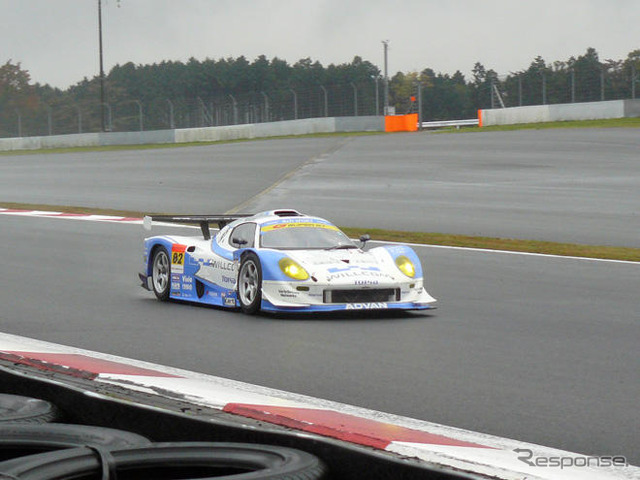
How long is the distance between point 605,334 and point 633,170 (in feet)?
63.8

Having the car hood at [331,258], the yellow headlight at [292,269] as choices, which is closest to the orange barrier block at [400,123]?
the car hood at [331,258]

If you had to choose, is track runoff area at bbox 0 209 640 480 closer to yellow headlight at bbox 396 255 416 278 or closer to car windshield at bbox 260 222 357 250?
car windshield at bbox 260 222 357 250

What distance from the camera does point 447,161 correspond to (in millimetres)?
32812

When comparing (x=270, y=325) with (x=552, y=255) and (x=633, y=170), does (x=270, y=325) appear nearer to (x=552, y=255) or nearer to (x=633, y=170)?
(x=552, y=255)

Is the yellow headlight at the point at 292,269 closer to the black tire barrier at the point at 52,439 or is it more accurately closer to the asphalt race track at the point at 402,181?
the black tire barrier at the point at 52,439

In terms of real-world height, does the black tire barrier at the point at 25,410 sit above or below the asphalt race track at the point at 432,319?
above

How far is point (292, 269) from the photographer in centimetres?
1075

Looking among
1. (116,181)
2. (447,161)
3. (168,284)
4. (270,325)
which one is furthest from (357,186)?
(270,325)

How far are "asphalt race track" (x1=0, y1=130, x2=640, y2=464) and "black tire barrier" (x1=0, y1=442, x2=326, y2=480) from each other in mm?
2158

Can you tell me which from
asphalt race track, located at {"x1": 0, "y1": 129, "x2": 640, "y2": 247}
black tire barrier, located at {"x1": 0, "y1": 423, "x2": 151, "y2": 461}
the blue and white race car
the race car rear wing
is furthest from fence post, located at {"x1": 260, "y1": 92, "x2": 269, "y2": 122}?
black tire barrier, located at {"x1": 0, "y1": 423, "x2": 151, "y2": 461}

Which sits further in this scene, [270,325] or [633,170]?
[633,170]

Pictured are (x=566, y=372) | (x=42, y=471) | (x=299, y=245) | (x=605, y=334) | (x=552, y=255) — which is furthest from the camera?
(x=552, y=255)

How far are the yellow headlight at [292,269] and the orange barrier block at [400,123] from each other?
4286cm

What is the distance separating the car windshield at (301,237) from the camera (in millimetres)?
11312
